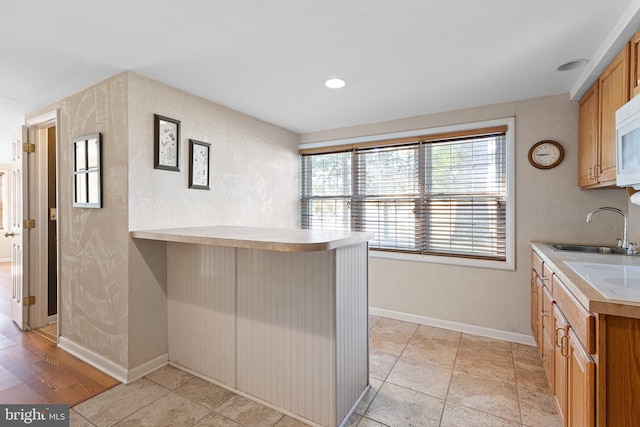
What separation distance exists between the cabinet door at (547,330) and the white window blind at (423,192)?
36.1 inches

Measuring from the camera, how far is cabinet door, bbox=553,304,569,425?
5.01 feet

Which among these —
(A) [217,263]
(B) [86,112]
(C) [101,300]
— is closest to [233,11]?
(A) [217,263]

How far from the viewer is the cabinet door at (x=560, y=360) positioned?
5.01ft

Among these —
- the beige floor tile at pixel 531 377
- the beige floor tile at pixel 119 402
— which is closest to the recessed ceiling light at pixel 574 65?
the beige floor tile at pixel 531 377

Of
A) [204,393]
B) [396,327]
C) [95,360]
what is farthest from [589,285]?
[95,360]

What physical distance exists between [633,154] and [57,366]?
4.03m

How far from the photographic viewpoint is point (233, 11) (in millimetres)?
1588

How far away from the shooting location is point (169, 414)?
1899 mm

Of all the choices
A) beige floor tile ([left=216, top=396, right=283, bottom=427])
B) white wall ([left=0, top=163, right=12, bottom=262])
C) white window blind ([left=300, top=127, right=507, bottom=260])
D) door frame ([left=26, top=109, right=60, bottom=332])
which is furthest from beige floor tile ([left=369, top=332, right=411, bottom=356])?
white wall ([left=0, top=163, right=12, bottom=262])

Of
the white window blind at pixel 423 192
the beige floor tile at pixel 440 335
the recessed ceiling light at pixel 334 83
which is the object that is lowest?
the beige floor tile at pixel 440 335

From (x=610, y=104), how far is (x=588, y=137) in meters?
0.50

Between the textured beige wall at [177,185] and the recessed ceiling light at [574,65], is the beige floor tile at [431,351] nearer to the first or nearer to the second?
the textured beige wall at [177,185]

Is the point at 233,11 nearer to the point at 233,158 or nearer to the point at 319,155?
the point at 233,158

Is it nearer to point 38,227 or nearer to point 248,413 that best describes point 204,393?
point 248,413
